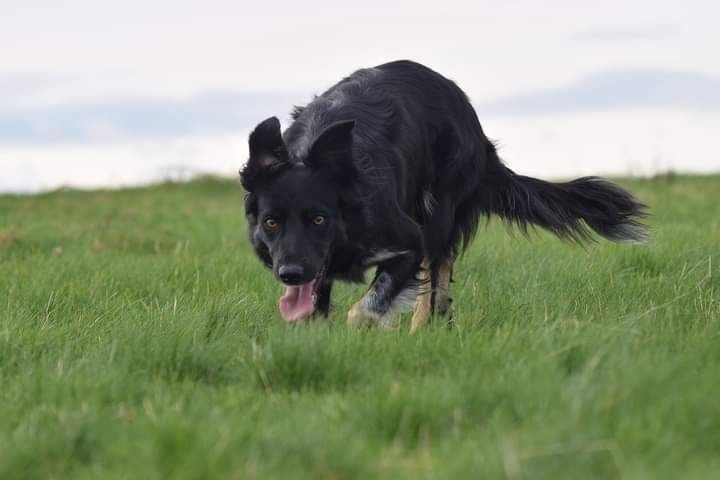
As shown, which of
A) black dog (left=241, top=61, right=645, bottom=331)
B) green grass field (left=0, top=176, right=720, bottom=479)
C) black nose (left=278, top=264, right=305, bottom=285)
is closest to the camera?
green grass field (left=0, top=176, right=720, bottom=479)

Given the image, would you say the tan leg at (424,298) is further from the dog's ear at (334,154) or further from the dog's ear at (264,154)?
the dog's ear at (264,154)

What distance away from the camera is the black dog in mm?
5266

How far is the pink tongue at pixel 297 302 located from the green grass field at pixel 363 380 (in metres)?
0.20

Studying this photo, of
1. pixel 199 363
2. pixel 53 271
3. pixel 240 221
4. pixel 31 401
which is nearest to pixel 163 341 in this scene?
pixel 199 363

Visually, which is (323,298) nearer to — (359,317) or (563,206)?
(359,317)

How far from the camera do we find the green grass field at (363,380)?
3027 millimetres

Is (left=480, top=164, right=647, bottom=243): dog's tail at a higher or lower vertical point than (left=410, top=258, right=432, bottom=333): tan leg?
higher

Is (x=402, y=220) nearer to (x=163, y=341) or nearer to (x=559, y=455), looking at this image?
(x=163, y=341)

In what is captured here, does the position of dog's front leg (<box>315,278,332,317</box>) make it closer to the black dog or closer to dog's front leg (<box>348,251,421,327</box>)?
the black dog

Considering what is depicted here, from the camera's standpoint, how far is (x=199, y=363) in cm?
436

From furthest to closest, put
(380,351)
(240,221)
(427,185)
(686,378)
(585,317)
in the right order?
(240,221)
(427,185)
(585,317)
(380,351)
(686,378)

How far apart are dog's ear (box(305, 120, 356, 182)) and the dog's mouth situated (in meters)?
0.58

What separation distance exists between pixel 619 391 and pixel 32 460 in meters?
1.90

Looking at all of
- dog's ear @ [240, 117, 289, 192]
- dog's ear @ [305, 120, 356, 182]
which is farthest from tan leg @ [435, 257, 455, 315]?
dog's ear @ [240, 117, 289, 192]
